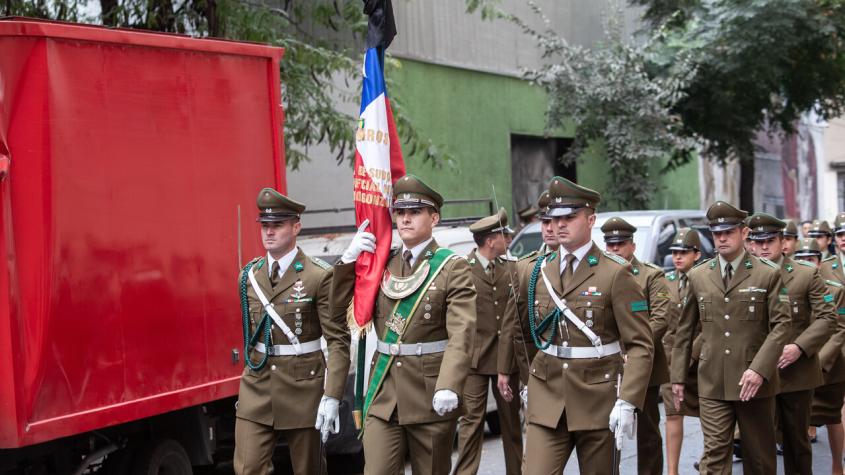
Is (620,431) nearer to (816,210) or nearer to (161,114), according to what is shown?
(161,114)

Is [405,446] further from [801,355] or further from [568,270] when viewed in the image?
[801,355]

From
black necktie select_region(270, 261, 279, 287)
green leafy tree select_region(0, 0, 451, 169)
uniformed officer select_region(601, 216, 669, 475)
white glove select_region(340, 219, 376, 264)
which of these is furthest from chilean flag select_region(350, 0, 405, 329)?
green leafy tree select_region(0, 0, 451, 169)

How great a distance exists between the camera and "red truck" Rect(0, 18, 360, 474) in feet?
21.6

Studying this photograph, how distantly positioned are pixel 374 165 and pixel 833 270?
17.5 feet

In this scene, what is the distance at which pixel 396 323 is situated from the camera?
6379 millimetres

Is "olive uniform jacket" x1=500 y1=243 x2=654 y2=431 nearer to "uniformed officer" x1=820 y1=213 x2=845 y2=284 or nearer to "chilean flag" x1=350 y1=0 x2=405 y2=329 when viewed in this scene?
"chilean flag" x1=350 y1=0 x2=405 y2=329

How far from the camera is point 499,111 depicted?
2131 cm

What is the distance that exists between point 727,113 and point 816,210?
17.3 metres

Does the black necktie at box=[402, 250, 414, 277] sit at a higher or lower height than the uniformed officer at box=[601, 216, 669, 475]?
higher

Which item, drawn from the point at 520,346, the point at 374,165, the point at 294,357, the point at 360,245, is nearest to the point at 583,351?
the point at 360,245

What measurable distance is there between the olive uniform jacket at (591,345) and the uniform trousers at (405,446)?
0.55 metres

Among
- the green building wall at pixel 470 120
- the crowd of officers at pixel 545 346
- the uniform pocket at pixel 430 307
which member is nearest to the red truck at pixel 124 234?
the crowd of officers at pixel 545 346

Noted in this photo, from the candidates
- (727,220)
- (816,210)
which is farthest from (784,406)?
(816,210)

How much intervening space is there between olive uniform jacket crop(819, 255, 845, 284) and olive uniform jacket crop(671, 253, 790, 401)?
8.03ft
